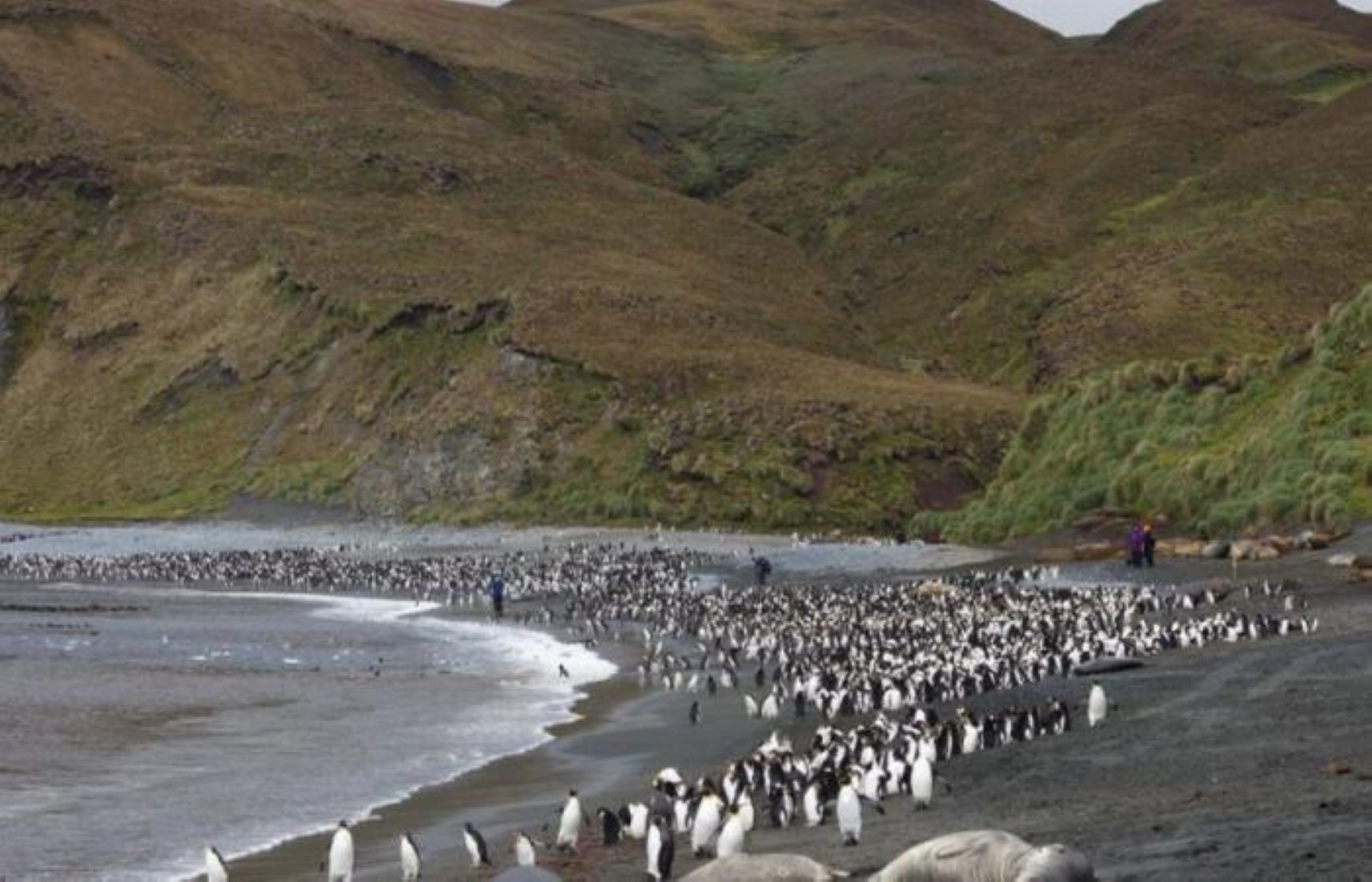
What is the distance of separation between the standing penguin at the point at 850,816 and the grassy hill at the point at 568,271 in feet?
208

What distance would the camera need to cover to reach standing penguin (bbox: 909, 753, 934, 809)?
18.0 m

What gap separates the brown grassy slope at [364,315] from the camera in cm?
8944

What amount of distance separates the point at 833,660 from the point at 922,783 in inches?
543

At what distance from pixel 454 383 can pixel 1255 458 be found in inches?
2106

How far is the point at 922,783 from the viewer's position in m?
18.0

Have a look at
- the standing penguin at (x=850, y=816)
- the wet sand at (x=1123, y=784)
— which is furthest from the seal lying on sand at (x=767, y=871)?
the standing penguin at (x=850, y=816)

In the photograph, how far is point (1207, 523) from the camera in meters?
49.8

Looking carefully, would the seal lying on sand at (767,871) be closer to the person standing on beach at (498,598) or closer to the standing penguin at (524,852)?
the standing penguin at (524,852)

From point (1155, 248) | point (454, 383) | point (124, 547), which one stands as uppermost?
point (1155, 248)

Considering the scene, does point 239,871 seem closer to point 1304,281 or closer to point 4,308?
point 1304,281

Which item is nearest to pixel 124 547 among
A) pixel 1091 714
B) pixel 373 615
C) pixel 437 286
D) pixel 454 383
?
pixel 454 383

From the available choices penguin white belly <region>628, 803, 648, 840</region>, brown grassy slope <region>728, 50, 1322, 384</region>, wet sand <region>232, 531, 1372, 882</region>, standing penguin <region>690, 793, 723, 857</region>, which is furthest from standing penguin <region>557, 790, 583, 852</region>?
brown grassy slope <region>728, 50, 1322, 384</region>

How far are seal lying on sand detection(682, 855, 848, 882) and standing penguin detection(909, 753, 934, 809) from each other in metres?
3.36

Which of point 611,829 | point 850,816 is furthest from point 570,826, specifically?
point 850,816
